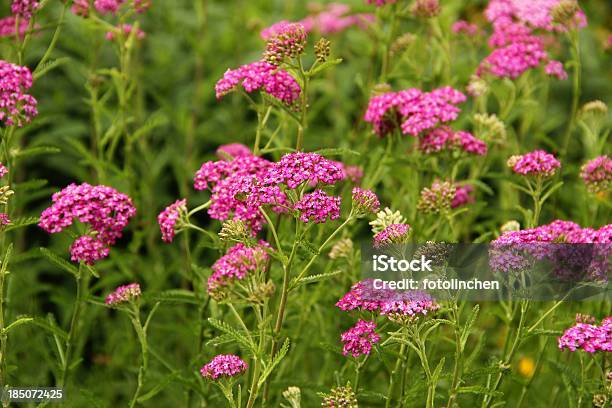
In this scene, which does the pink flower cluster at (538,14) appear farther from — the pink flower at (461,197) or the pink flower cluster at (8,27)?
the pink flower cluster at (8,27)

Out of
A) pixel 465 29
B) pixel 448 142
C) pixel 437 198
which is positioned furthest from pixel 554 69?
pixel 437 198

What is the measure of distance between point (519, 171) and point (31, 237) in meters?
3.97

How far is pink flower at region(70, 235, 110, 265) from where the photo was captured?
11.0 feet

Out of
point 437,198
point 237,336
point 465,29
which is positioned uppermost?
point 465,29

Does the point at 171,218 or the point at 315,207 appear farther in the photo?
the point at 171,218

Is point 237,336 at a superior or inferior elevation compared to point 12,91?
inferior

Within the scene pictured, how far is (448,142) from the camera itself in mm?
3957

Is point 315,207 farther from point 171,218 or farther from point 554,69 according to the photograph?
point 554,69

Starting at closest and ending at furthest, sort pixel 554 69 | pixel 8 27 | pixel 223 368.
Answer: pixel 223 368 → pixel 8 27 → pixel 554 69

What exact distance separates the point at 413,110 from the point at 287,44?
898 millimetres

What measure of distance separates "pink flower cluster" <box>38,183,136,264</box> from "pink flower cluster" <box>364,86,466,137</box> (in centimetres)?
133

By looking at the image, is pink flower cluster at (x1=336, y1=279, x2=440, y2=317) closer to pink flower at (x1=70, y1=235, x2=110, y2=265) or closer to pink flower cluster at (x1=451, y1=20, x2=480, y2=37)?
pink flower at (x1=70, y1=235, x2=110, y2=265)

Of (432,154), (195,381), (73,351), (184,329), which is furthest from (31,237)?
(432,154)

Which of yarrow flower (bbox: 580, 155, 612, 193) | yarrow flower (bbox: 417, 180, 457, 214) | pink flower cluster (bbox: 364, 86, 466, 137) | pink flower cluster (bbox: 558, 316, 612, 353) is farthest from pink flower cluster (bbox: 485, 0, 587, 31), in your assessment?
pink flower cluster (bbox: 558, 316, 612, 353)
